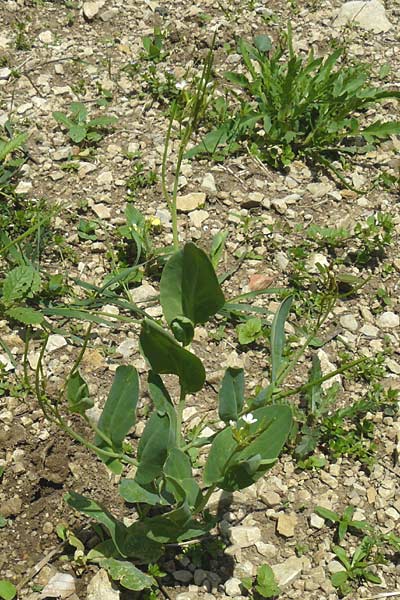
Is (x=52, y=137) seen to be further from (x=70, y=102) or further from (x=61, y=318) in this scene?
(x=61, y=318)

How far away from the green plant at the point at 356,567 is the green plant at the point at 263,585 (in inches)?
7.2

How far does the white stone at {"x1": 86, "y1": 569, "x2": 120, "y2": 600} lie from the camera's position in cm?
222

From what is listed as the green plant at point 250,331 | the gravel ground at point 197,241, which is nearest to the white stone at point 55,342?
the gravel ground at point 197,241

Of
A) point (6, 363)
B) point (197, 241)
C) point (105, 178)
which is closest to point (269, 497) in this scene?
point (6, 363)

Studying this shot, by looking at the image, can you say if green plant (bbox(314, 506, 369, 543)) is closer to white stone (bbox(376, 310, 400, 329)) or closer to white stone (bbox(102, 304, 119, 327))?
white stone (bbox(376, 310, 400, 329))

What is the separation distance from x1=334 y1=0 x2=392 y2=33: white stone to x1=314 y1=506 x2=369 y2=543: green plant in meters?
2.75

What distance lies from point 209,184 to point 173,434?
5.10 feet

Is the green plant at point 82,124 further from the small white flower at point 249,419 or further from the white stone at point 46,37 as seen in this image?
the small white flower at point 249,419

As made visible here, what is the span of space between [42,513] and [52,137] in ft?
5.89

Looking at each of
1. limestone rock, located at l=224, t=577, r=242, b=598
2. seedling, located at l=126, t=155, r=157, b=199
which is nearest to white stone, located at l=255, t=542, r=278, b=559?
limestone rock, located at l=224, t=577, r=242, b=598

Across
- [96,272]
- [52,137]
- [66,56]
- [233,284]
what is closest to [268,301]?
[233,284]

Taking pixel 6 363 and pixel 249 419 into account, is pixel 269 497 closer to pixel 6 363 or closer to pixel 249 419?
pixel 249 419

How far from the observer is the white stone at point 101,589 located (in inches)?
87.6

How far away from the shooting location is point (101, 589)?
2234 mm
